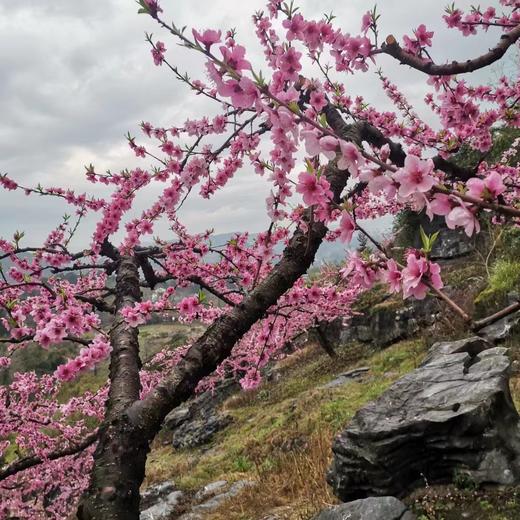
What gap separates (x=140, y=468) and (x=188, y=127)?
352 cm

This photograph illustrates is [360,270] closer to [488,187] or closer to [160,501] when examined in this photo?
[488,187]

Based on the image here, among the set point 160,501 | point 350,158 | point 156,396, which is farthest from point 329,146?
point 160,501

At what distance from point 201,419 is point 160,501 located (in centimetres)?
791

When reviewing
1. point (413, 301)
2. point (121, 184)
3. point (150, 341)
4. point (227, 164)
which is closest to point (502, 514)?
point (227, 164)

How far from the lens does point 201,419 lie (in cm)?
1678

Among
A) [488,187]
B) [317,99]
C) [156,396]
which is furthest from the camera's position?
[317,99]

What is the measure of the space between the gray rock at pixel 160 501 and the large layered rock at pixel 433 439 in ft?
14.4

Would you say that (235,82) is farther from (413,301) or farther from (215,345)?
(413,301)

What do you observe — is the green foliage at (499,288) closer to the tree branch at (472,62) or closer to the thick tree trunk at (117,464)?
the tree branch at (472,62)

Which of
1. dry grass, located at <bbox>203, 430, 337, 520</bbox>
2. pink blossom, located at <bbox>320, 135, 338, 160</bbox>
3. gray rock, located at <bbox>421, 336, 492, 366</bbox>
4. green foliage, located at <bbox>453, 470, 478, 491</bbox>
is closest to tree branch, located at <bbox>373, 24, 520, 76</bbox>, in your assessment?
pink blossom, located at <bbox>320, 135, 338, 160</bbox>

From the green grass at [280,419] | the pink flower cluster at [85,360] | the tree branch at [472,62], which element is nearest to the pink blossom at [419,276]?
the tree branch at [472,62]

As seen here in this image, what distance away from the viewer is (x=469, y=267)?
48.0 ft

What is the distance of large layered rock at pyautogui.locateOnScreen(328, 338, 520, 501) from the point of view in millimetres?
4180

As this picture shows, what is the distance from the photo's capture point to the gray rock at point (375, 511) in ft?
11.8
